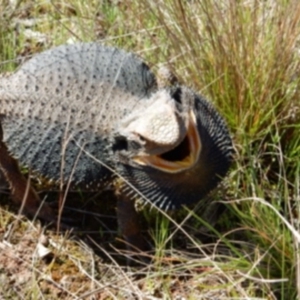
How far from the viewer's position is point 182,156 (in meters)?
2.70

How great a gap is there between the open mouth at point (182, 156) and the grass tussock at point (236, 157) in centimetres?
26

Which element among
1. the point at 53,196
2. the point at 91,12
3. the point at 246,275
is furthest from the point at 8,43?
the point at 246,275

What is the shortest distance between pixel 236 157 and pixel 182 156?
0.43 m

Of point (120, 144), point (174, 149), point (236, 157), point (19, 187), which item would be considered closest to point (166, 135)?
point (174, 149)

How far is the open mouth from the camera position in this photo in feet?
8.68

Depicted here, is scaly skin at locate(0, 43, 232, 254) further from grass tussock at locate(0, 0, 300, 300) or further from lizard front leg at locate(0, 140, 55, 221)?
grass tussock at locate(0, 0, 300, 300)

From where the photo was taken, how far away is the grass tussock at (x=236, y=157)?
2824mm

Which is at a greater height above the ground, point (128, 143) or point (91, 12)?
point (91, 12)

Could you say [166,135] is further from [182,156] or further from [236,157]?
[236,157]

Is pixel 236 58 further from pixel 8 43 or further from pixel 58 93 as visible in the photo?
pixel 8 43

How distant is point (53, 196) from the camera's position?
3.40m

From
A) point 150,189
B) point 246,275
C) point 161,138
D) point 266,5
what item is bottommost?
point 246,275

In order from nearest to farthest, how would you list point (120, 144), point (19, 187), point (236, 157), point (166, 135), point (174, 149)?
point (166, 135)
point (174, 149)
point (120, 144)
point (236, 157)
point (19, 187)

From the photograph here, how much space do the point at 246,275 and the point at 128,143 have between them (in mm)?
576
